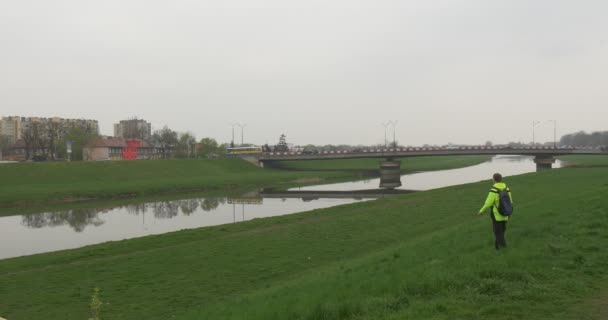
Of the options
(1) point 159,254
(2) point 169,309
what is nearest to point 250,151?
(1) point 159,254

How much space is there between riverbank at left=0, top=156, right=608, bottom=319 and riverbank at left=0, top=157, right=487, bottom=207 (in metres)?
34.9

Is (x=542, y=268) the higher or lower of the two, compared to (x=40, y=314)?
higher

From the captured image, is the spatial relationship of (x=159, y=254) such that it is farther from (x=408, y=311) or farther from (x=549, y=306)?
(x=549, y=306)

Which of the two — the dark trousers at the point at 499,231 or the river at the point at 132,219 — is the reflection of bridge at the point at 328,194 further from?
the dark trousers at the point at 499,231

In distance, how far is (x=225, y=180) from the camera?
2975 inches

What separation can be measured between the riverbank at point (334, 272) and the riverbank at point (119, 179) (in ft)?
115

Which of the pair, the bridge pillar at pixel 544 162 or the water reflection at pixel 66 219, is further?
the bridge pillar at pixel 544 162

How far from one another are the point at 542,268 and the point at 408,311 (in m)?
4.14

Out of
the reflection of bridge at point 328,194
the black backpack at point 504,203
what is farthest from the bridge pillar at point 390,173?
the black backpack at point 504,203

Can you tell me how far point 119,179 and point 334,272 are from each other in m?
63.6

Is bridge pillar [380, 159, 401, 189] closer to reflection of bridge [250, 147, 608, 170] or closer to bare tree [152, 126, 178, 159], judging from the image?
reflection of bridge [250, 147, 608, 170]

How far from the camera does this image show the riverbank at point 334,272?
9.12m

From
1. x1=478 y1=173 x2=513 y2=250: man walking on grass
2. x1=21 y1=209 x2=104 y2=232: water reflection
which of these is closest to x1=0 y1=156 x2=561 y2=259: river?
x1=21 y1=209 x2=104 y2=232: water reflection

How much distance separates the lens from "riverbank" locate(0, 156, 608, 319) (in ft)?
29.9
